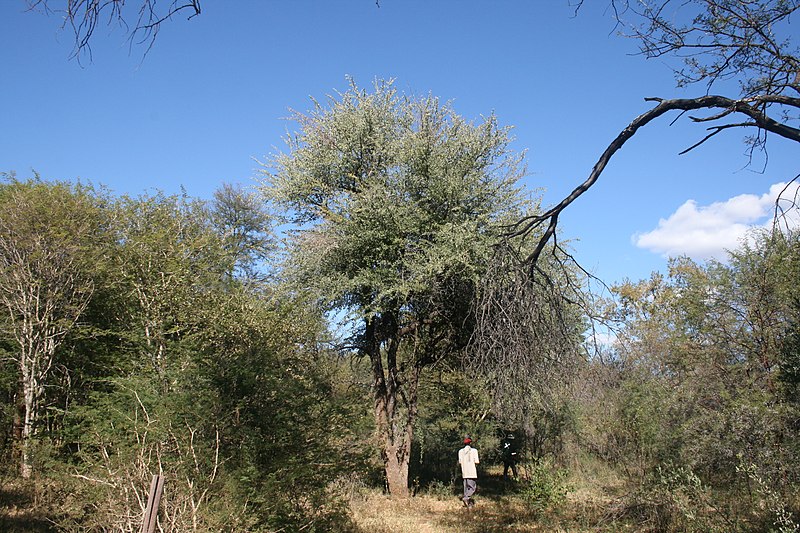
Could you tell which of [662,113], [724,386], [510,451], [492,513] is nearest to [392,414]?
[492,513]

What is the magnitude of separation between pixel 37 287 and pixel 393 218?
786 cm

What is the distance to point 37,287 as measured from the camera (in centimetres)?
1148

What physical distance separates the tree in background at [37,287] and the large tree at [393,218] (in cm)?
467

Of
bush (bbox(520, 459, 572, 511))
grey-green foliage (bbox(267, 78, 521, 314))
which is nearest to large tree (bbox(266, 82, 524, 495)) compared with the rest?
grey-green foliage (bbox(267, 78, 521, 314))

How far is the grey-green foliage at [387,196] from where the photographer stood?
37.7 feet

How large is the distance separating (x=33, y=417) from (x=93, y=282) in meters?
3.05

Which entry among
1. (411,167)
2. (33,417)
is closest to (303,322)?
(411,167)

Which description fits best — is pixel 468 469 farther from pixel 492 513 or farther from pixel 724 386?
pixel 724 386

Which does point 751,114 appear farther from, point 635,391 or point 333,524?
point 635,391

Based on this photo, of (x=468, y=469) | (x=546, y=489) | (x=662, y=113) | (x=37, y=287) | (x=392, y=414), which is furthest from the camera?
(x=392, y=414)

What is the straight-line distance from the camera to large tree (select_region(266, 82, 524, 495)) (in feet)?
37.8

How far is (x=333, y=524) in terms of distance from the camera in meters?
8.07

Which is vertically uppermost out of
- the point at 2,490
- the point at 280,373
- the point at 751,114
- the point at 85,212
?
the point at 85,212

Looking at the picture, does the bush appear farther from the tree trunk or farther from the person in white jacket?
the tree trunk
